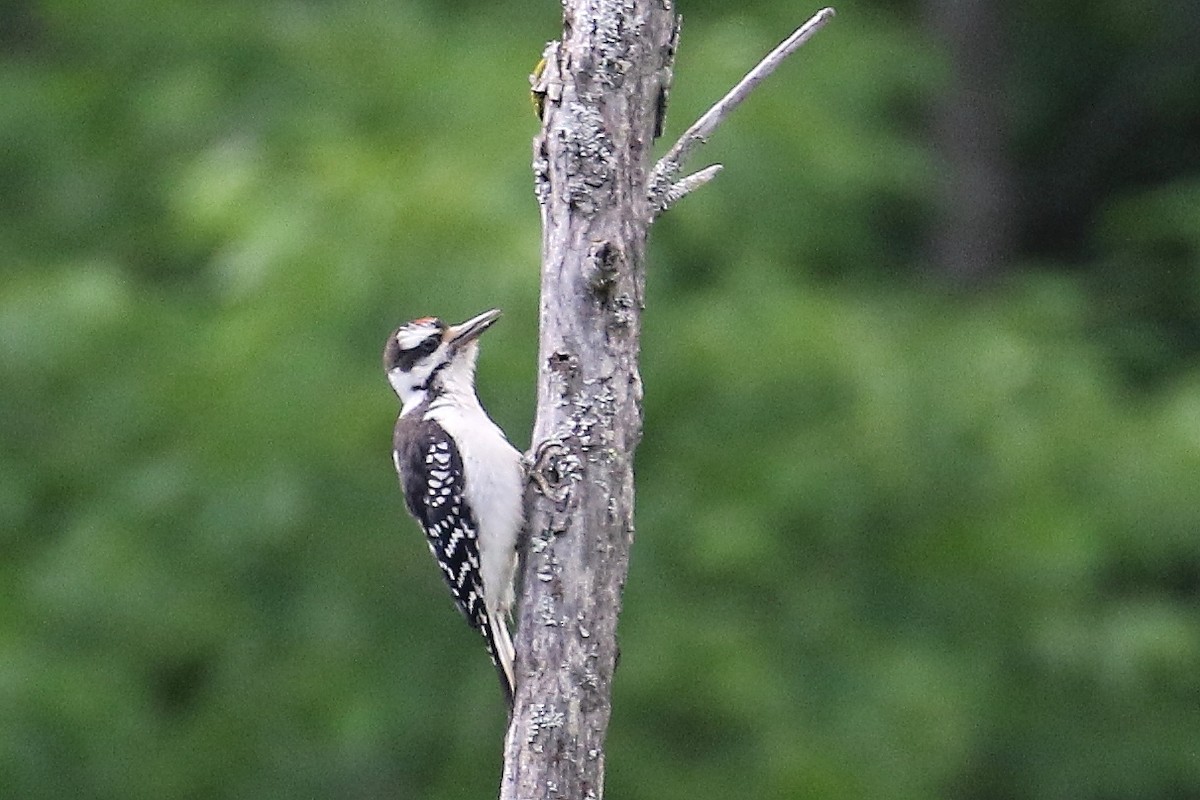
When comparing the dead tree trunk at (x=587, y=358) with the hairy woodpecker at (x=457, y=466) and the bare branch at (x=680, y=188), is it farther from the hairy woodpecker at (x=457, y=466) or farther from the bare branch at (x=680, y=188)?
the hairy woodpecker at (x=457, y=466)

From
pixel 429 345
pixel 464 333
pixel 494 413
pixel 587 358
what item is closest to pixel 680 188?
pixel 587 358

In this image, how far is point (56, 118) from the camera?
10.0m

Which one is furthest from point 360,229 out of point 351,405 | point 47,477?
point 47,477

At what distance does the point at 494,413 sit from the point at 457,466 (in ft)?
5.05

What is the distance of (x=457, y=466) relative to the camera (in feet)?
22.7

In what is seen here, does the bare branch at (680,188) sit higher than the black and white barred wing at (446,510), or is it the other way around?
the bare branch at (680,188)

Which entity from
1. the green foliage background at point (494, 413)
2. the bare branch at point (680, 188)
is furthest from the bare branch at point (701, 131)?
the green foliage background at point (494, 413)

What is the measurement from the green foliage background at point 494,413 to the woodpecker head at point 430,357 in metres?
0.88

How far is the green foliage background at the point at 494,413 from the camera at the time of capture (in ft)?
28.2

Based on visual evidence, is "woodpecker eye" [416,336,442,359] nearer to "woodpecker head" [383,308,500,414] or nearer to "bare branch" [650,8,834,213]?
"woodpecker head" [383,308,500,414]

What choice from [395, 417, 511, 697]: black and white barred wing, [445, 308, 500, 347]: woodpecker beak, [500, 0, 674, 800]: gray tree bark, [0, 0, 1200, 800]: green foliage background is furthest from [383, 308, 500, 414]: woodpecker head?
[500, 0, 674, 800]: gray tree bark

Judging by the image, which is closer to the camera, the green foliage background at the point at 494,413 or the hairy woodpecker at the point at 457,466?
the hairy woodpecker at the point at 457,466

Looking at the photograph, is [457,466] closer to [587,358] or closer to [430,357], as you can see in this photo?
[430,357]

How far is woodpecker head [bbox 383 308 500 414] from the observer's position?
7066 millimetres
